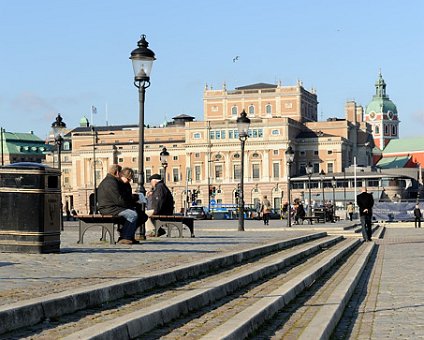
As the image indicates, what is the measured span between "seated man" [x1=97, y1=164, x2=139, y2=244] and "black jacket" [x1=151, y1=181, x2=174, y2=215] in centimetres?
487

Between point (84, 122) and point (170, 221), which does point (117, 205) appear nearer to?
point (170, 221)

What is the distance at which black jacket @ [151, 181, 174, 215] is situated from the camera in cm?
2255

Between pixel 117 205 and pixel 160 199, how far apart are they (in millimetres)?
5274

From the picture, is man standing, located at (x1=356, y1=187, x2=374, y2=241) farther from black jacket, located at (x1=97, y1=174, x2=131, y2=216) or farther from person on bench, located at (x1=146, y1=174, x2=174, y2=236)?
black jacket, located at (x1=97, y1=174, x2=131, y2=216)

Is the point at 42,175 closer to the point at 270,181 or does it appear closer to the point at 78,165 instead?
the point at 270,181

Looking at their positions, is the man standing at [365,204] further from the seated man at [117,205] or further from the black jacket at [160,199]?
the seated man at [117,205]

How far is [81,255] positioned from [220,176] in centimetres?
13842

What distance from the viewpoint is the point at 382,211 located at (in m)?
71.4

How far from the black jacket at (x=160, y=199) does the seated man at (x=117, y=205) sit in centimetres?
487

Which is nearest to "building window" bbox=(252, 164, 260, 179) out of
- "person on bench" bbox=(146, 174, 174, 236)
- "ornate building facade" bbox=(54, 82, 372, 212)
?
"ornate building facade" bbox=(54, 82, 372, 212)

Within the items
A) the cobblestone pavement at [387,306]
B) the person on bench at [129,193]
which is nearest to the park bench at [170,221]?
the person on bench at [129,193]

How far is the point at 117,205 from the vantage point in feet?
57.0

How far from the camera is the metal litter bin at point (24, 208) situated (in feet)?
44.8

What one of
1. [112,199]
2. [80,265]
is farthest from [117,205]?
[80,265]
